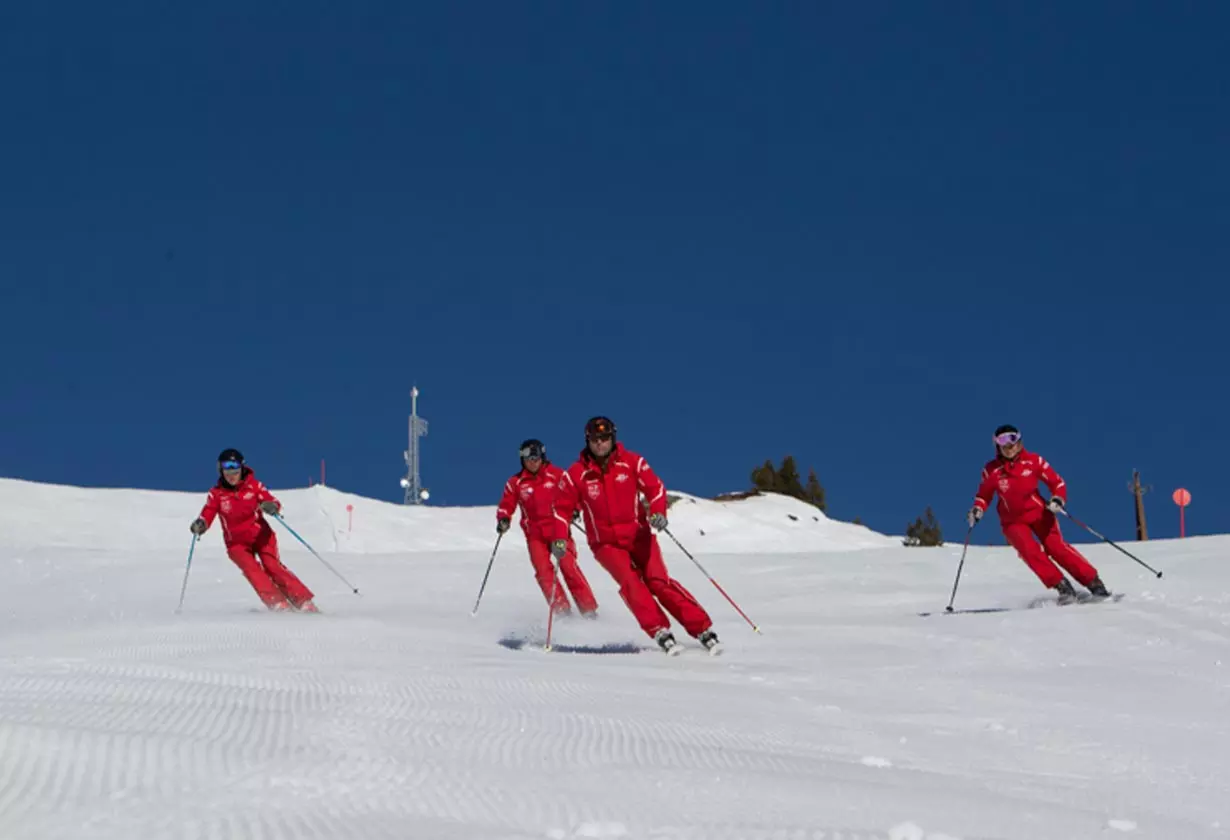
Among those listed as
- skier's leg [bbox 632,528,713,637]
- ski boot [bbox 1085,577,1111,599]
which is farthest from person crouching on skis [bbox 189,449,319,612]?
ski boot [bbox 1085,577,1111,599]

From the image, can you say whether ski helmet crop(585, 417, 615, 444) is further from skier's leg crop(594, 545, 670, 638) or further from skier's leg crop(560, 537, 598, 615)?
skier's leg crop(560, 537, 598, 615)

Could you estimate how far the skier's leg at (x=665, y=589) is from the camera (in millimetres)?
8742

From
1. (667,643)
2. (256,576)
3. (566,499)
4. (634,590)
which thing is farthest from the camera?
(256,576)

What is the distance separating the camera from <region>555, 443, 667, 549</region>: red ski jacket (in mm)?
8930

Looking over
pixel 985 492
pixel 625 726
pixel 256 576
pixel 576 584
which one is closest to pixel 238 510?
pixel 256 576

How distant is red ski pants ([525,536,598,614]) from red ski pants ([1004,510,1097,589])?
15.0 feet

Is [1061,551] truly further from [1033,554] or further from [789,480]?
[789,480]

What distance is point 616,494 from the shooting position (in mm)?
8930

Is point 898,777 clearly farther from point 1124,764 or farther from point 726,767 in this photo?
point 1124,764

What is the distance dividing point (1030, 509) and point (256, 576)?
847cm

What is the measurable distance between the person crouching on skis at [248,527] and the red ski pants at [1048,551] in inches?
304

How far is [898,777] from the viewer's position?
3.92 m

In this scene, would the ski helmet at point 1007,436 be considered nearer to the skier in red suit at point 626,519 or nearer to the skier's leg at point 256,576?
the skier in red suit at point 626,519

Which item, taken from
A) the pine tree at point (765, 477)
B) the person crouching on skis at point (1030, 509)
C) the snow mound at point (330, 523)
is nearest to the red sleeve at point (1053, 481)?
the person crouching on skis at point (1030, 509)
